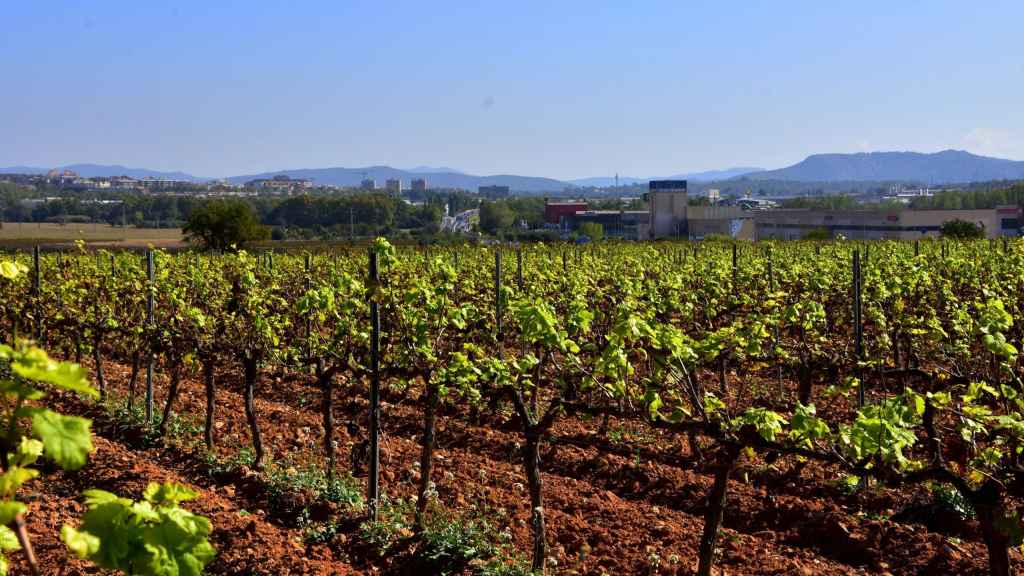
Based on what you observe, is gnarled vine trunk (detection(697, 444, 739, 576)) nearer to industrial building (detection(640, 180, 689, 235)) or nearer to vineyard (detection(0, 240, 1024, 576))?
vineyard (detection(0, 240, 1024, 576))

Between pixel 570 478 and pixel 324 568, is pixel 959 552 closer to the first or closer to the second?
pixel 570 478

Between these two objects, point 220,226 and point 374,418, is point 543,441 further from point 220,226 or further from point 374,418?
point 220,226

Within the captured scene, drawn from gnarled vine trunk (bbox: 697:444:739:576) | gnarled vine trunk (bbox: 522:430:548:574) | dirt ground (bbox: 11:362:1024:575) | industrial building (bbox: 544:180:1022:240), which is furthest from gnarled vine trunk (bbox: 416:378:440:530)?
industrial building (bbox: 544:180:1022:240)

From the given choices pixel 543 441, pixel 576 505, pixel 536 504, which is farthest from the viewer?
pixel 543 441

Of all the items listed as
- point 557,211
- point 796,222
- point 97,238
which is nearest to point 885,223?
point 796,222

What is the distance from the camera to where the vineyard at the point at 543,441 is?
557cm

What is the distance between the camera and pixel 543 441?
7719mm

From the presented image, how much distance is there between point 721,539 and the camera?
6.90 m

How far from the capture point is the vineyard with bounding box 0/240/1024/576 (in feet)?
18.3

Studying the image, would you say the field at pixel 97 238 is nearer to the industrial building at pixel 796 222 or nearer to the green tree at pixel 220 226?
the green tree at pixel 220 226

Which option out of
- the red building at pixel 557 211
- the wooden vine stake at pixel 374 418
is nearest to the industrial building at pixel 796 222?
the red building at pixel 557 211

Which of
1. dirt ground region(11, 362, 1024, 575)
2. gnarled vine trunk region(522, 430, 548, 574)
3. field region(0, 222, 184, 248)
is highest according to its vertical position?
gnarled vine trunk region(522, 430, 548, 574)

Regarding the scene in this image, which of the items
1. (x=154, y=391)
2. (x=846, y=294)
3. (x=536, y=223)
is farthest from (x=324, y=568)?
(x=536, y=223)

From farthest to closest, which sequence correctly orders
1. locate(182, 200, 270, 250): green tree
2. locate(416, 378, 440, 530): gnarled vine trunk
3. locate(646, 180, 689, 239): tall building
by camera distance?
locate(646, 180, 689, 239): tall building
locate(182, 200, 270, 250): green tree
locate(416, 378, 440, 530): gnarled vine trunk
